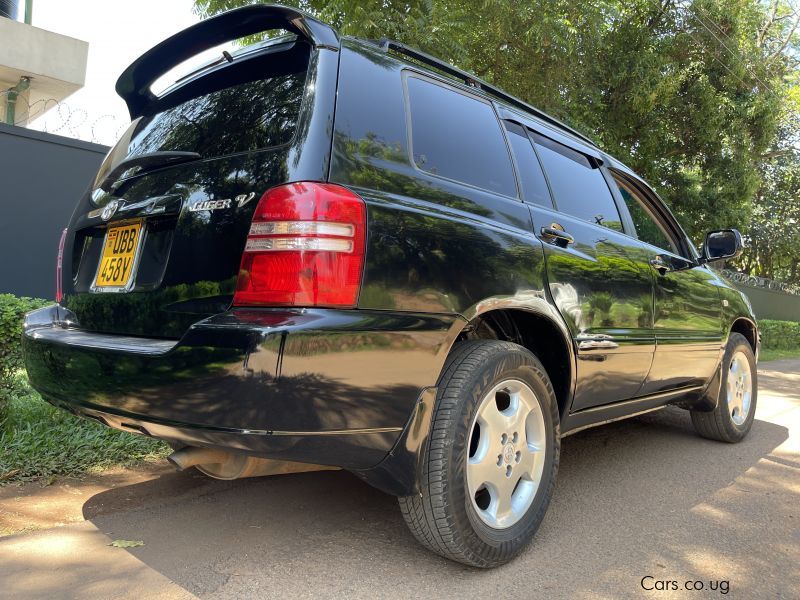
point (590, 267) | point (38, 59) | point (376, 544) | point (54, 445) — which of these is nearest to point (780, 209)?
point (38, 59)

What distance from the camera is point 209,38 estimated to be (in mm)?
2574

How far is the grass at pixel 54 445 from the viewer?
326cm

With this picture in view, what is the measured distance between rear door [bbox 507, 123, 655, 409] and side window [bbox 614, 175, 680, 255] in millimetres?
237

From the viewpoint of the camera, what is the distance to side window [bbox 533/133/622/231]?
3.21 meters

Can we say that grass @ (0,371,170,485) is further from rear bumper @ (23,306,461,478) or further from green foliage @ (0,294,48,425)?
rear bumper @ (23,306,461,478)

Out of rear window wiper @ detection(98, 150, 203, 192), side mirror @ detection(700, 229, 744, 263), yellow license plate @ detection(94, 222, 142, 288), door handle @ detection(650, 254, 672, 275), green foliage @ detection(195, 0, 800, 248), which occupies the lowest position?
yellow license plate @ detection(94, 222, 142, 288)

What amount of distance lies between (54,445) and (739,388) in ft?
14.8

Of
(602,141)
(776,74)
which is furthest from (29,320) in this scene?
(776,74)

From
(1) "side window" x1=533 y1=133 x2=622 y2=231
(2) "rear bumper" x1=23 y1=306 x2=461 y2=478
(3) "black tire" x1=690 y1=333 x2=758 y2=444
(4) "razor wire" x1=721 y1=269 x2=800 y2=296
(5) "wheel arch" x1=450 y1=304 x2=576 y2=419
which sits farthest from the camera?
(4) "razor wire" x1=721 y1=269 x2=800 y2=296

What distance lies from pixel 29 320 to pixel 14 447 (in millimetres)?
990

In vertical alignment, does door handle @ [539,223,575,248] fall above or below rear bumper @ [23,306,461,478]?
above

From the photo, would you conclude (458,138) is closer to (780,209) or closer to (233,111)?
(233,111)

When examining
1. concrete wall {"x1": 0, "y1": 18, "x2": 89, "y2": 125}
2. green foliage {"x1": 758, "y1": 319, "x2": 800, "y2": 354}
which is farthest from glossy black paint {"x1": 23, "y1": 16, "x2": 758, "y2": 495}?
green foliage {"x1": 758, "y1": 319, "x2": 800, "y2": 354}

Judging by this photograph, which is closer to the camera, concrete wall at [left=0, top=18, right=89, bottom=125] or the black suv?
the black suv
